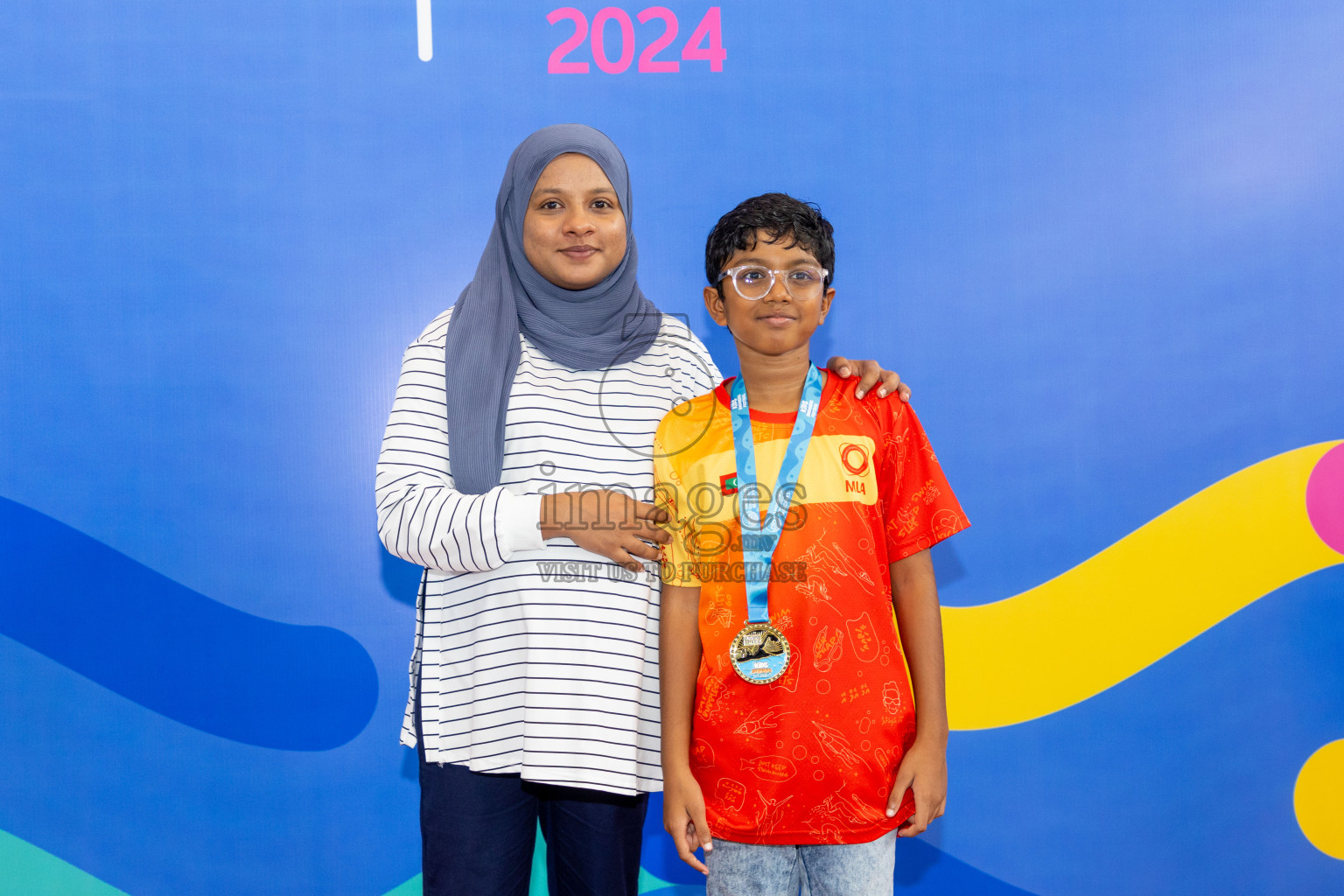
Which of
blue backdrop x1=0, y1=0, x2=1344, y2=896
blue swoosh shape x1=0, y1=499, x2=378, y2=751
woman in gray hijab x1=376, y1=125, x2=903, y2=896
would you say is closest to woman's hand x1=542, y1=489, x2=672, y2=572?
woman in gray hijab x1=376, y1=125, x2=903, y2=896

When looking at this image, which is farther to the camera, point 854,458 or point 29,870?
point 29,870

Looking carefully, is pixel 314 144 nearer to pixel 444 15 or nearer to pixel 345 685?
pixel 444 15

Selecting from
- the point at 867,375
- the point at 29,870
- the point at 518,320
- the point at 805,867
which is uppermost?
the point at 518,320

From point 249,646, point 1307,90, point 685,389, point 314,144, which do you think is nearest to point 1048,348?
point 1307,90

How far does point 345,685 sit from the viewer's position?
2.12 metres

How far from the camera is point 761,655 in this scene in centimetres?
127

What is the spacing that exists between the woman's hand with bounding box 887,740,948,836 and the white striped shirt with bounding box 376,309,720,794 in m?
0.37

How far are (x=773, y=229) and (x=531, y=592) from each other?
67 centimetres

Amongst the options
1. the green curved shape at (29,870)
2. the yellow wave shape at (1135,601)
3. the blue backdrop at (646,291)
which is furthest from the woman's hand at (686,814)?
the green curved shape at (29,870)

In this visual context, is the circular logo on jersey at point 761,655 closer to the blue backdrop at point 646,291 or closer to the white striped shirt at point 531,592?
the white striped shirt at point 531,592

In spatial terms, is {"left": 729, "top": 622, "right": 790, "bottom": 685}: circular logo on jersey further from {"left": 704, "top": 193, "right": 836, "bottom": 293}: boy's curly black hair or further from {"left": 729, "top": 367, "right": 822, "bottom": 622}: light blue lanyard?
{"left": 704, "top": 193, "right": 836, "bottom": 293}: boy's curly black hair

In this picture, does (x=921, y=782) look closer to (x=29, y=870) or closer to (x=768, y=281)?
(x=768, y=281)

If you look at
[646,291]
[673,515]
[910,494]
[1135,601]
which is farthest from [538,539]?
[1135,601]

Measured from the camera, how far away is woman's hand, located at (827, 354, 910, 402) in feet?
4.59
